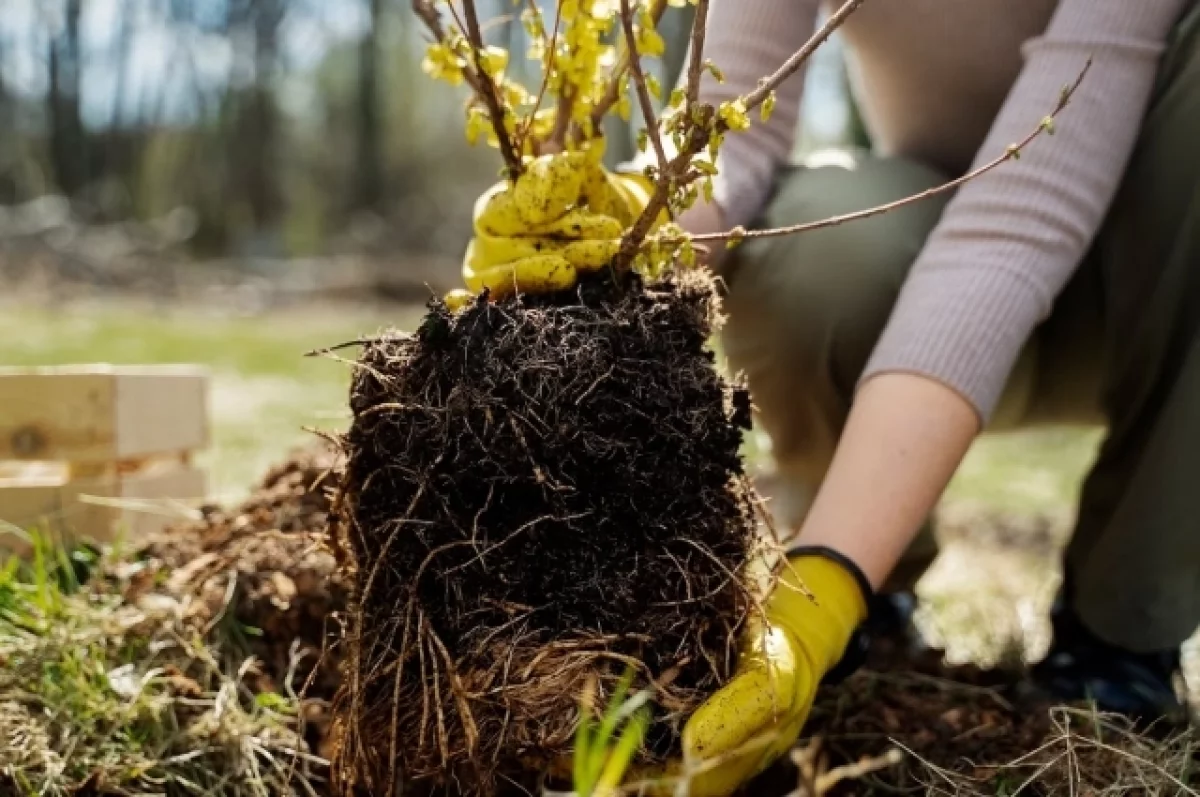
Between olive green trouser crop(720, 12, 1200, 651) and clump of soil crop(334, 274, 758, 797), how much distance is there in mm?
603

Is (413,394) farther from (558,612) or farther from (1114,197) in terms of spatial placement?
(1114,197)

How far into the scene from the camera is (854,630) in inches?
42.5

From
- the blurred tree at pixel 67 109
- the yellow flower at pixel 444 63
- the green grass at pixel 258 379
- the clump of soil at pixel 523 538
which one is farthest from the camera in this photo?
the blurred tree at pixel 67 109

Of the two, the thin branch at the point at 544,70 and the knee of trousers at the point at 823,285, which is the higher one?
the thin branch at the point at 544,70

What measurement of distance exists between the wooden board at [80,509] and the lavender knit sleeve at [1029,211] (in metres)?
1.14

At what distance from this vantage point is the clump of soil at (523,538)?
876mm

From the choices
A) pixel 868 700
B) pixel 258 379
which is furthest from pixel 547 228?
pixel 258 379

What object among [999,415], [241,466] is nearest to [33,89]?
[241,466]

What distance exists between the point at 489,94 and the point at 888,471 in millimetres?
549

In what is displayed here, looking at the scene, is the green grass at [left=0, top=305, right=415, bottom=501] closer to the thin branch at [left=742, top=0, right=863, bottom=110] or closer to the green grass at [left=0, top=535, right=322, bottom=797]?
the green grass at [left=0, top=535, right=322, bottom=797]

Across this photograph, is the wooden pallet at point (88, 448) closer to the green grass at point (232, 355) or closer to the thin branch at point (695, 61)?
the green grass at point (232, 355)

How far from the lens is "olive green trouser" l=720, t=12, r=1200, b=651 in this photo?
136cm

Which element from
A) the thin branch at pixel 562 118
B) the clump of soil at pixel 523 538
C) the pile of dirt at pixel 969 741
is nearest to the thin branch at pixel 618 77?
the thin branch at pixel 562 118

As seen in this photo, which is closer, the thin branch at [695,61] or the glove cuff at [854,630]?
the thin branch at [695,61]
